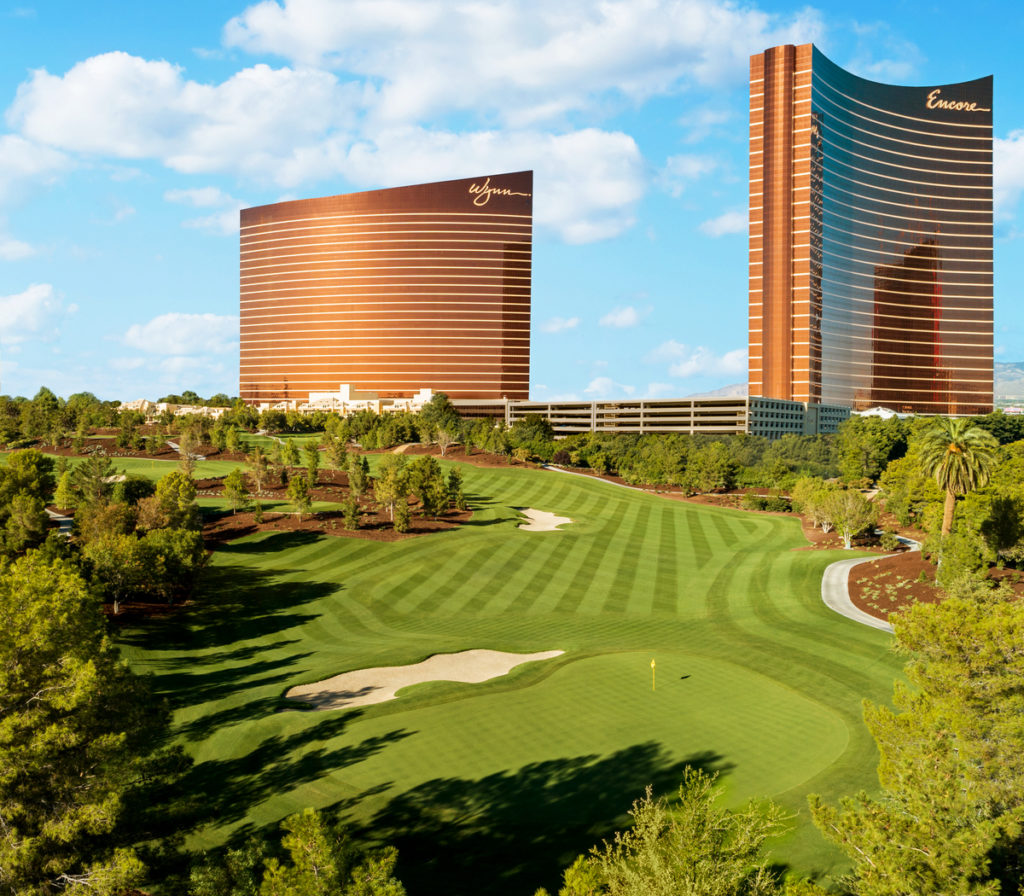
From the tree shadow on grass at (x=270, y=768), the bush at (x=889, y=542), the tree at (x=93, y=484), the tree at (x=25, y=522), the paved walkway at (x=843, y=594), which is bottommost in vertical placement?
the tree shadow on grass at (x=270, y=768)

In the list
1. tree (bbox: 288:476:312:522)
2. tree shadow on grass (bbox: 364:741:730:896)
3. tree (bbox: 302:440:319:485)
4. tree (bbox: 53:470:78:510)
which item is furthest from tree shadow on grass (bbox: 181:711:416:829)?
tree (bbox: 302:440:319:485)

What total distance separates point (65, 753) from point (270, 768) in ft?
27.8

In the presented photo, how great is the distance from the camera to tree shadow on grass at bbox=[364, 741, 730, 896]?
18391 mm

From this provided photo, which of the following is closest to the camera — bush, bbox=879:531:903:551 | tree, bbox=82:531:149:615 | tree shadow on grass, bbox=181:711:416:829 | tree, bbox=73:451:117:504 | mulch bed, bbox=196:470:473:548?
tree shadow on grass, bbox=181:711:416:829

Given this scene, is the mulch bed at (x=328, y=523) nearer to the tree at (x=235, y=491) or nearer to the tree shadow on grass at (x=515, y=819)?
the tree at (x=235, y=491)

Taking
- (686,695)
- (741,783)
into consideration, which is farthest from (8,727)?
(686,695)

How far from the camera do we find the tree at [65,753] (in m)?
15.3

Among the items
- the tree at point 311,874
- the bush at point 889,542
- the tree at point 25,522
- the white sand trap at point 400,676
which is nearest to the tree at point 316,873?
the tree at point 311,874

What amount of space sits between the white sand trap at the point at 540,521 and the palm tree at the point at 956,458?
34.2 meters

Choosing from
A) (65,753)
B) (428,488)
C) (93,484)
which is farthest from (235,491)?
(65,753)

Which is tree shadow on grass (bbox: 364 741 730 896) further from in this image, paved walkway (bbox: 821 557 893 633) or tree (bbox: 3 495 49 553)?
tree (bbox: 3 495 49 553)

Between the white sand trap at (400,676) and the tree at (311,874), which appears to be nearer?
the tree at (311,874)

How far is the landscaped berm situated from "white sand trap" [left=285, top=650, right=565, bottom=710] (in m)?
0.59

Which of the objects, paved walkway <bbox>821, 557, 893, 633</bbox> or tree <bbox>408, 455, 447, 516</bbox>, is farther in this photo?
tree <bbox>408, 455, 447, 516</bbox>
